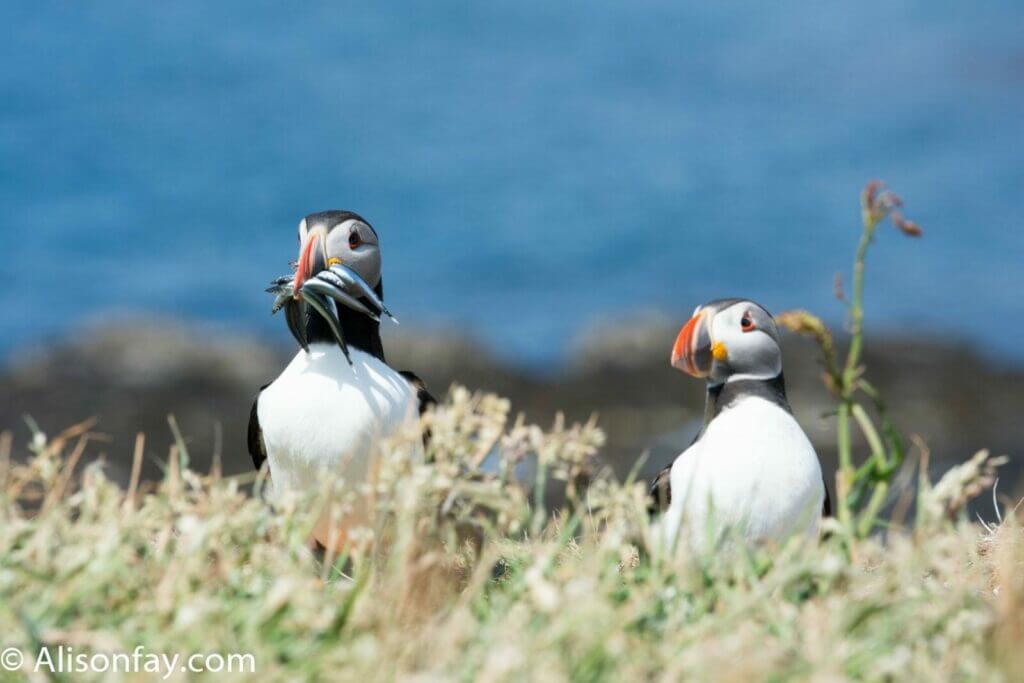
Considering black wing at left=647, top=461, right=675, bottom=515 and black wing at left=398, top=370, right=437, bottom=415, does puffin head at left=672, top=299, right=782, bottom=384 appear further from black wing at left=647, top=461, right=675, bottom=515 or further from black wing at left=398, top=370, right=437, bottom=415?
black wing at left=398, top=370, right=437, bottom=415

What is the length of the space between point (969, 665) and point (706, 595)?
86cm

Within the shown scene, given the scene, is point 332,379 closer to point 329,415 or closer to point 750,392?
point 329,415

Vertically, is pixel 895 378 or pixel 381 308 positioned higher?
pixel 381 308

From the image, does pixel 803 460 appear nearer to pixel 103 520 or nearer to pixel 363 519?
pixel 363 519

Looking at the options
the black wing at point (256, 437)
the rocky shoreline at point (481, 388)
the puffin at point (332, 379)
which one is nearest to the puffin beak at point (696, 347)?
the puffin at point (332, 379)

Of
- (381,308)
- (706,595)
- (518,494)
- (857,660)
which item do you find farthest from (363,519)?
(857,660)

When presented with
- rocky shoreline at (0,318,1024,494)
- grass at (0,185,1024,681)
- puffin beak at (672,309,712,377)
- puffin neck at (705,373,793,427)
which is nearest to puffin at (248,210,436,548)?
grass at (0,185,1024,681)

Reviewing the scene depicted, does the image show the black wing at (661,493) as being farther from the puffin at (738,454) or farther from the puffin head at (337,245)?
the puffin head at (337,245)

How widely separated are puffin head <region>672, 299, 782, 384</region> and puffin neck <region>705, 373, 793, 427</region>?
0.02m

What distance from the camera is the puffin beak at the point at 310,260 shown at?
571cm

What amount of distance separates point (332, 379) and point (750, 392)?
1684 millimetres

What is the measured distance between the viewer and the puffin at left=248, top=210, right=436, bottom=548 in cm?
562

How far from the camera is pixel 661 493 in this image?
17.9 ft

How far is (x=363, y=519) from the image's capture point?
18.7ft
